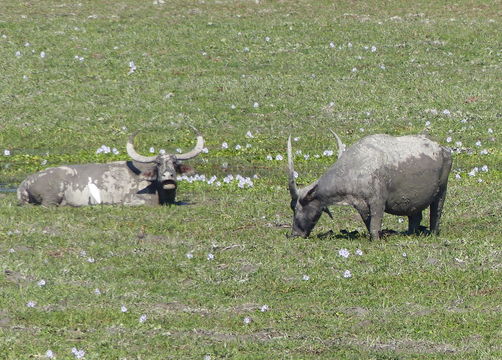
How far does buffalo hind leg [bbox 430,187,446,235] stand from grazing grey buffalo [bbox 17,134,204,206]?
567cm

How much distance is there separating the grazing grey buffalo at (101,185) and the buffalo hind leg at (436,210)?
567 centimetres

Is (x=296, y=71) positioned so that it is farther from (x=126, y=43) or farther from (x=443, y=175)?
(x=443, y=175)

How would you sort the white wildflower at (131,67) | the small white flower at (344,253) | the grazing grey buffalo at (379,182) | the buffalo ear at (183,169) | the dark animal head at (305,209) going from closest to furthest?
the small white flower at (344,253) → the grazing grey buffalo at (379,182) → the dark animal head at (305,209) → the buffalo ear at (183,169) → the white wildflower at (131,67)

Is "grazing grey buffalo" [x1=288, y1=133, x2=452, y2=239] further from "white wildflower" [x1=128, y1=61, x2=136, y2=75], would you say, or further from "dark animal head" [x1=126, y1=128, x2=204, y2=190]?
"white wildflower" [x1=128, y1=61, x2=136, y2=75]

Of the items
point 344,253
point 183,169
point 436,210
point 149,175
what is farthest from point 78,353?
point 183,169

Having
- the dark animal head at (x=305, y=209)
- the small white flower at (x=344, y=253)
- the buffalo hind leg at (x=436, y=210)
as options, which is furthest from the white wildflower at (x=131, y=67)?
the small white flower at (x=344, y=253)

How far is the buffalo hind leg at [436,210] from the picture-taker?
57.2 feet

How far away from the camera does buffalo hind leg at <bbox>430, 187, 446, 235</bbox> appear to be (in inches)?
686

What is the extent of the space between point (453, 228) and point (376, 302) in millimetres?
5141

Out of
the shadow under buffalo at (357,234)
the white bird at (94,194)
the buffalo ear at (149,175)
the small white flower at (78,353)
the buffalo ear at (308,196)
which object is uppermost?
the small white flower at (78,353)

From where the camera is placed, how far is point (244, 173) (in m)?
25.3

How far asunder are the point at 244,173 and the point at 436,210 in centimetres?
849

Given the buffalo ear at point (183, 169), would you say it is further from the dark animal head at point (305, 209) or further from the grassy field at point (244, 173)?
the dark animal head at point (305, 209)

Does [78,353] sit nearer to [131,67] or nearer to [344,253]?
[344,253]
